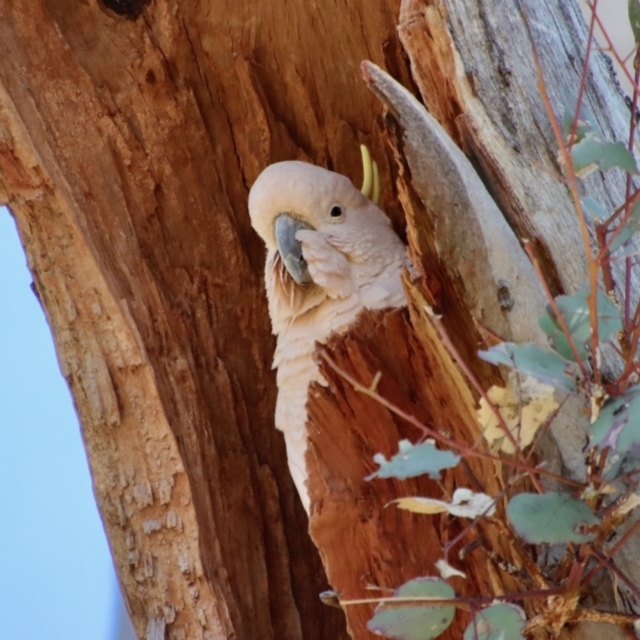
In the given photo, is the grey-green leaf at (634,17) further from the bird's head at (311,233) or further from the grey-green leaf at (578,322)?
the bird's head at (311,233)

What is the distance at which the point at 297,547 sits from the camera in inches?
57.4

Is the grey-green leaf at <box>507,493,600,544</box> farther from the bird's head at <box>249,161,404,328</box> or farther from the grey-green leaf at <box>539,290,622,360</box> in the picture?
the bird's head at <box>249,161,404,328</box>

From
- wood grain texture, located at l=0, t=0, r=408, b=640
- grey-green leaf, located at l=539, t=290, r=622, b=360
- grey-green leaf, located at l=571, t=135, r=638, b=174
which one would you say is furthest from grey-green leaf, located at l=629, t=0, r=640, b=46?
wood grain texture, located at l=0, t=0, r=408, b=640

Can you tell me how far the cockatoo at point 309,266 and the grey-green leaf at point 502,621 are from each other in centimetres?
59

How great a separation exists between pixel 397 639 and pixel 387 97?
58 centimetres

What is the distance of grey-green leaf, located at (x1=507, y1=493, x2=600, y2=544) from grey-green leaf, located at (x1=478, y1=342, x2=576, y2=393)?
94 mm

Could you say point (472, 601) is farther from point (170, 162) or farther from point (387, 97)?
point (170, 162)

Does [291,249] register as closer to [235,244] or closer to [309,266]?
[309,266]

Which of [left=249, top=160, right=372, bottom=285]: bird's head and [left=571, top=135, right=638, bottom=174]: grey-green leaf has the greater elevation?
[left=249, top=160, right=372, bottom=285]: bird's head

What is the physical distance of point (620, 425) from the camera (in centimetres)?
60

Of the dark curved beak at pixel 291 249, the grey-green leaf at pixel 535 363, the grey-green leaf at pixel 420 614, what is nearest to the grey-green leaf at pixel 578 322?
the grey-green leaf at pixel 535 363

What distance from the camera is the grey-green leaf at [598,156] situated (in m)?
0.67

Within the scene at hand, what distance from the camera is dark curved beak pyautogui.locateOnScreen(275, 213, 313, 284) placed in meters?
1.28

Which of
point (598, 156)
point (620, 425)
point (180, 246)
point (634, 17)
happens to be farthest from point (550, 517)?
point (180, 246)
